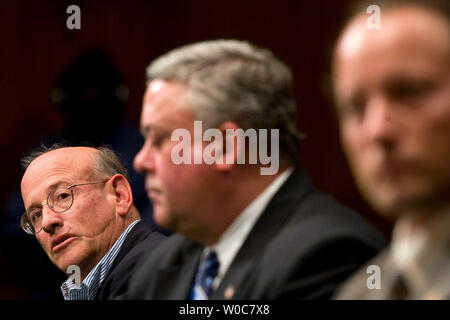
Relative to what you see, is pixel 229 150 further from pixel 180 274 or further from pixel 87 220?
pixel 87 220

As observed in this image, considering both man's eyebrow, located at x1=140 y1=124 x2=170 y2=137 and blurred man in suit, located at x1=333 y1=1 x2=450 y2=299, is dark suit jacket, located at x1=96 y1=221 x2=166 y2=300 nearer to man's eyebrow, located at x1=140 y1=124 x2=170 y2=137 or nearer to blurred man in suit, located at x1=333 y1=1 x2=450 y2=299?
man's eyebrow, located at x1=140 y1=124 x2=170 y2=137

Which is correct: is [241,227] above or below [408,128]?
below

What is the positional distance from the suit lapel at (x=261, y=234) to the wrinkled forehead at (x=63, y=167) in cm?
47

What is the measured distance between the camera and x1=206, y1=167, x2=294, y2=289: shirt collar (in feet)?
4.83

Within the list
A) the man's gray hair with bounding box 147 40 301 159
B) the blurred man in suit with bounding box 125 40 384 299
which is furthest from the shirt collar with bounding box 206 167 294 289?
the man's gray hair with bounding box 147 40 301 159

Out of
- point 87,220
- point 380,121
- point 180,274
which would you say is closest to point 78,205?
point 87,220

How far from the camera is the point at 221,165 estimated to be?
145 cm

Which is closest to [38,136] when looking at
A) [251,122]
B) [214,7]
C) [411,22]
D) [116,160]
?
[116,160]

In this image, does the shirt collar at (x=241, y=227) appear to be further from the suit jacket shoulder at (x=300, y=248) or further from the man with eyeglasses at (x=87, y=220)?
the man with eyeglasses at (x=87, y=220)

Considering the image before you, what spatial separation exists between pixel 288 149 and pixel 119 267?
507 mm

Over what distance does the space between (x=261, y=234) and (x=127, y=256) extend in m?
0.40

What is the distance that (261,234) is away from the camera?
1458 mm

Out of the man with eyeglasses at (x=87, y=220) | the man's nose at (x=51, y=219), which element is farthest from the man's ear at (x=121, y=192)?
the man's nose at (x=51, y=219)
